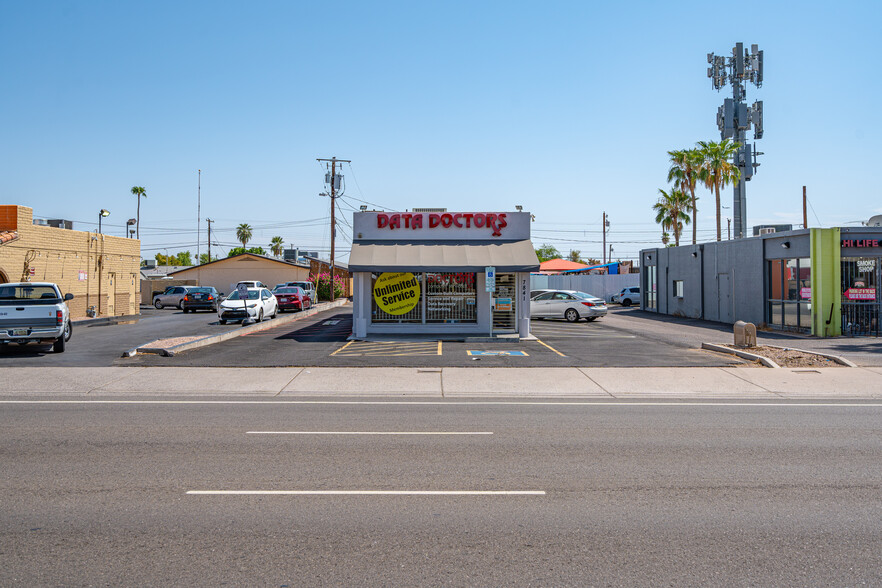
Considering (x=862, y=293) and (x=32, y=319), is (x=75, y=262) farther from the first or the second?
(x=862, y=293)

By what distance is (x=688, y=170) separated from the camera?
47219 mm

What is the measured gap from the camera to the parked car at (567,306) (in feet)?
103

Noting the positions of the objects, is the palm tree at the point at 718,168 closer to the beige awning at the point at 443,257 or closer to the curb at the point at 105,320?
the beige awning at the point at 443,257

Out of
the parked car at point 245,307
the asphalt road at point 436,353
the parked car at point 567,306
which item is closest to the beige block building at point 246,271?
the parked car at point 245,307

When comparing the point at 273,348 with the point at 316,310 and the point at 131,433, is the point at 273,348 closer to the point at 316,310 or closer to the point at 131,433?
the point at 131,433

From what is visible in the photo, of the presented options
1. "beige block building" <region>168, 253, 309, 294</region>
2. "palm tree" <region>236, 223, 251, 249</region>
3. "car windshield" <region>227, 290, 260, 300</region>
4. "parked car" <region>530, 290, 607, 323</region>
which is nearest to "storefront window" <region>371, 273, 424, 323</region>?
"car windshield" <region>227, 290, 260, 300</region>

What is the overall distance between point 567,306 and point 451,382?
18890 millimetres

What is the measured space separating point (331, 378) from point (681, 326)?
19.6 metres

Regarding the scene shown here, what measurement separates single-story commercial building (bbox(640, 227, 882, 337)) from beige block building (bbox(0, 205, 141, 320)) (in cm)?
2997

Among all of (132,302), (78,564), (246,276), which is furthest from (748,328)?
(246,276)

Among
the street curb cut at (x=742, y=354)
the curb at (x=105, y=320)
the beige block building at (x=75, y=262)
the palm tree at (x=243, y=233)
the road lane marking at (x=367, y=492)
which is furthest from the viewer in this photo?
the palm tree at (x=243, y=233)

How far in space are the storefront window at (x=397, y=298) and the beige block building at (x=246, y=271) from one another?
41.3 m

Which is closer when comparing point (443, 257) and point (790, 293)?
point (443, 257)

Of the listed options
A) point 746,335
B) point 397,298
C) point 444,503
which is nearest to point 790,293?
point 746,335
